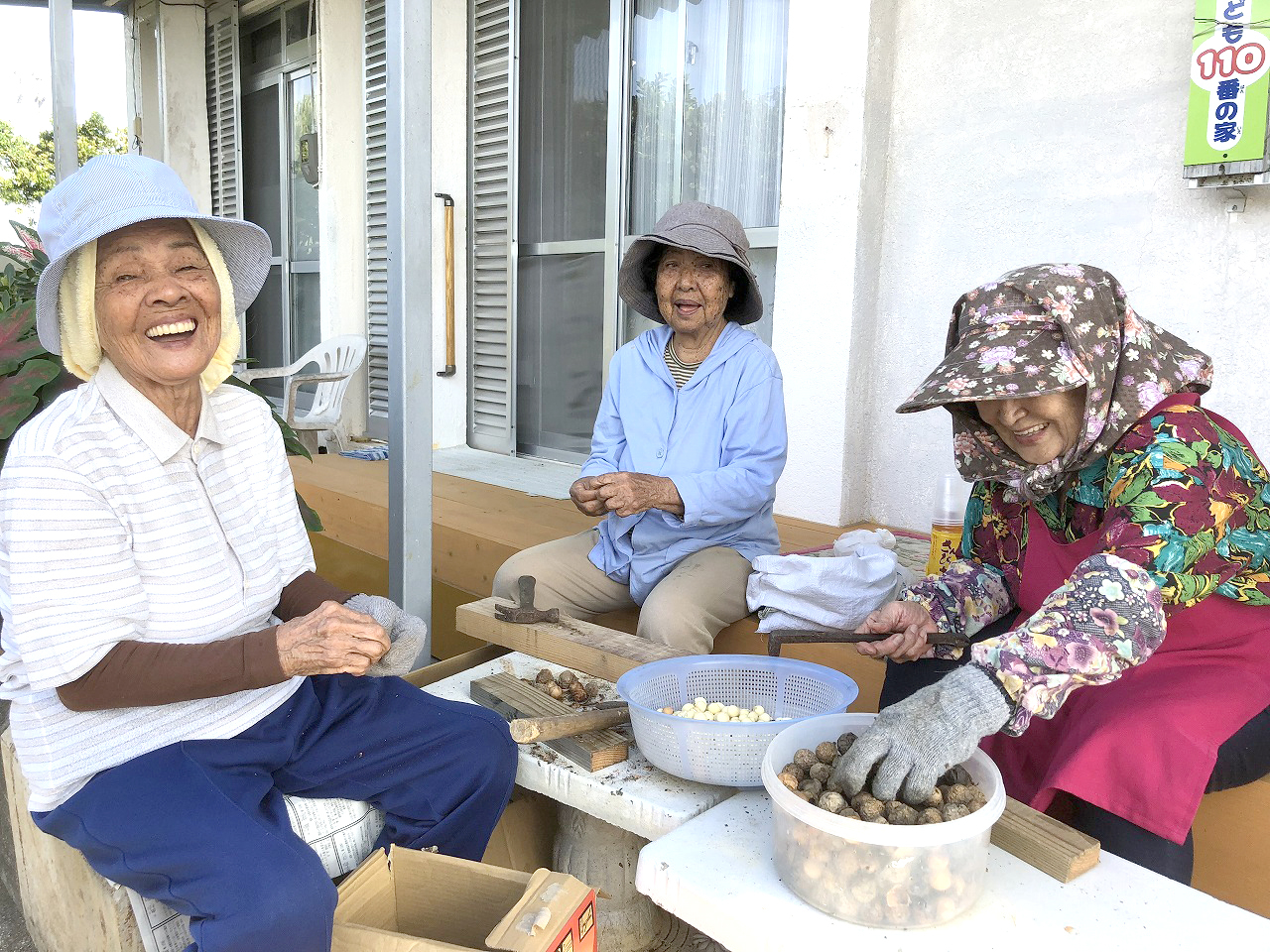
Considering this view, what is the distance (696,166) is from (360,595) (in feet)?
10.4

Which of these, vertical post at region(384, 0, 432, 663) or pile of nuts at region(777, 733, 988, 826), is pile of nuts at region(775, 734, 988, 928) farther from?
vertical post at region(384, 0, 432, 663)

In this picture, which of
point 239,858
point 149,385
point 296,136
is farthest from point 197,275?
point 296,136

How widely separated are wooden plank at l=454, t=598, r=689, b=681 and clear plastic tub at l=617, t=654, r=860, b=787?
0.17 m

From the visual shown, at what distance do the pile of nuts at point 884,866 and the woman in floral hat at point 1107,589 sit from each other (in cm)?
5

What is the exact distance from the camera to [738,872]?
1430 millimetres

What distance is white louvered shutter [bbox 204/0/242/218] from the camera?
24.8 feet

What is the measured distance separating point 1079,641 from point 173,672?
1400 mm

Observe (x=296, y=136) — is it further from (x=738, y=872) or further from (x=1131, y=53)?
(x=738, y=872)

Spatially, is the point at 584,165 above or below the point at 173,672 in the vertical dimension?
above

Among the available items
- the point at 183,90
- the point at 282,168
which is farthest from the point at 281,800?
the point at 183,90

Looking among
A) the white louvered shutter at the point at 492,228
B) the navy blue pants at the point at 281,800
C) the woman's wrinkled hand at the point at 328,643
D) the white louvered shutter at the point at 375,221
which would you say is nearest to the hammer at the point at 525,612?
the navy blue pants at the point at 281,800

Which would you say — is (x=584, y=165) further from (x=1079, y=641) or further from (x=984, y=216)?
(x=1079, y=641)

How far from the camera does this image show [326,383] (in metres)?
5.95

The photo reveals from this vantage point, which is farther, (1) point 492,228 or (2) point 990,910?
(1) point 492,228
